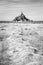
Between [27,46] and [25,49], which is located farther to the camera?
[27,46]

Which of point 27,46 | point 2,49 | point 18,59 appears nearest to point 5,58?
point 18,59

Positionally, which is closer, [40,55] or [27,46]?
[40,55]

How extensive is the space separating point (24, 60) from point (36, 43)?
0.98 meters

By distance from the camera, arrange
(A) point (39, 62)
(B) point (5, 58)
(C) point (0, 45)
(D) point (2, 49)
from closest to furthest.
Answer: (A) point (39, 62)
(B) point (5, 58)
(D) point (2, 49)
(C) point (0, 45)

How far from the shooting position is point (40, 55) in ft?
8.05

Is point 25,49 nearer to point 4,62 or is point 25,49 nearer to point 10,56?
point 10,56

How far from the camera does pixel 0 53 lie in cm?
263

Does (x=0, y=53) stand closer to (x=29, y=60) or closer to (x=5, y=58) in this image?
(x=5, y=58)

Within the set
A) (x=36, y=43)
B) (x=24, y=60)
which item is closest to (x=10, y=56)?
(x=24, y=60)

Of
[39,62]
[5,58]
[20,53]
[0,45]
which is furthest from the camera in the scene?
[0,45]

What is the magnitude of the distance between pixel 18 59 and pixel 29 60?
0.79 feet

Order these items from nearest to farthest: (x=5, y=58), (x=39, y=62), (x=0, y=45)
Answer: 1. (x=39, y=62)
2. (x=5, y=58)
3. (x=0, y=45)

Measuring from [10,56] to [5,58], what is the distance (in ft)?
0.48

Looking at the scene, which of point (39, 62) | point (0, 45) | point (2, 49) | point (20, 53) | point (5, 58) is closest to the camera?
point (39, 62)
